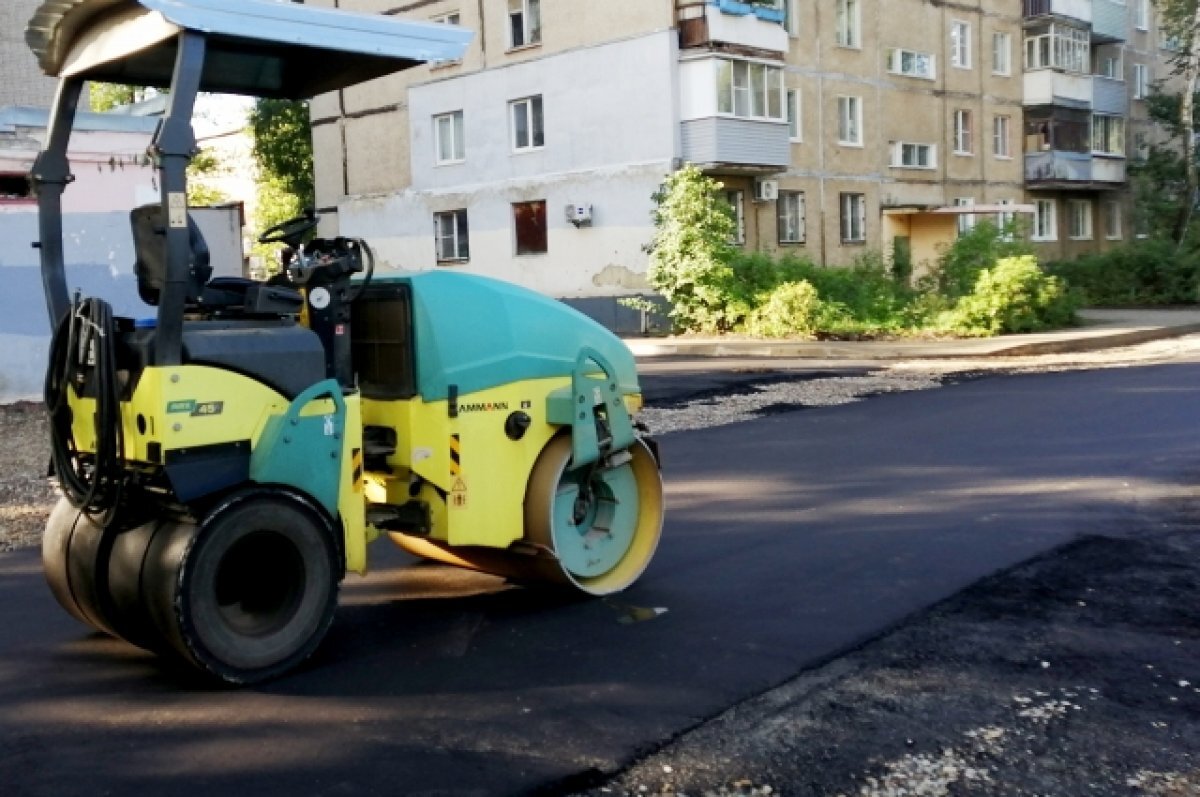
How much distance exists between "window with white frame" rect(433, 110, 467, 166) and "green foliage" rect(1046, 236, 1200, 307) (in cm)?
1678

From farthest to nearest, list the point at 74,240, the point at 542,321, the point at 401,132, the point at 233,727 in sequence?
the point at 401,132, the point at 74,240, the point at 542,321, the point at 233,727

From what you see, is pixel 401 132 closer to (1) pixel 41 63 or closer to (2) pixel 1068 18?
(2) pixel 1068 18

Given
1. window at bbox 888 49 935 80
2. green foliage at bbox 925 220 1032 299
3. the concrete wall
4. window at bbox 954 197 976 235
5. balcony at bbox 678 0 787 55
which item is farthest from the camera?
window at bbox 954 197 976 235

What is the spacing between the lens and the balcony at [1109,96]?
4569 cm

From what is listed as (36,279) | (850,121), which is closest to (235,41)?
(36,279)

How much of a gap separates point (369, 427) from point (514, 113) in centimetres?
2939

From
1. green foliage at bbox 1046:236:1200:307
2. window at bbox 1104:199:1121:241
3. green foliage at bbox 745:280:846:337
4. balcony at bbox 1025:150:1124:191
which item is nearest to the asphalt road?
green foliage at bbox 745:280:846:337

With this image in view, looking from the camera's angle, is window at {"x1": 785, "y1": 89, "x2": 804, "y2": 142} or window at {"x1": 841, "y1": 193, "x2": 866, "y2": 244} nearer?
window at {"x1": 785, "y1": 89, "x2": 804, "y2": 142}

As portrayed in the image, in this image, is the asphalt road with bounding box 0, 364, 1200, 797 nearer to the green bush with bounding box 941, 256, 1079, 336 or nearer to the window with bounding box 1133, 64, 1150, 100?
the green bush with bounding box 941, 256, 1079, 336

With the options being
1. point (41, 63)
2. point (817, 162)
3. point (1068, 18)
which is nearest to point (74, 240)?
point (41, 63)

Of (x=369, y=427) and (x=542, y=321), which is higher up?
(x=542, y=321)

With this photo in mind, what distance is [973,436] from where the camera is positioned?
1219 cm

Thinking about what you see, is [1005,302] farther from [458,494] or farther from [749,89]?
[458,494]

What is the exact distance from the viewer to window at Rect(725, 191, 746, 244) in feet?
106
